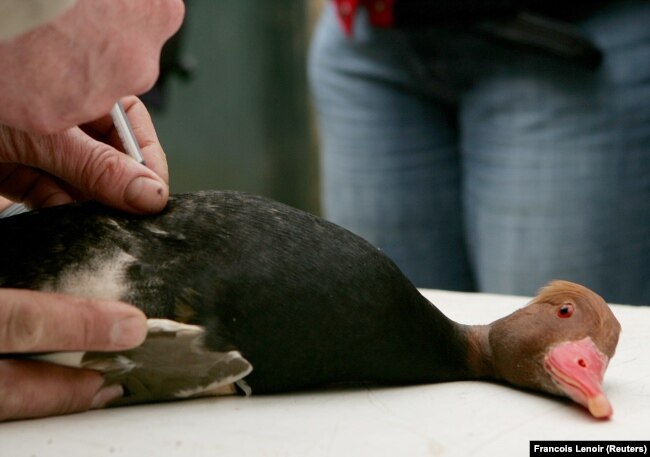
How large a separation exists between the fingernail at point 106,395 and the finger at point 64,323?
0.10 m

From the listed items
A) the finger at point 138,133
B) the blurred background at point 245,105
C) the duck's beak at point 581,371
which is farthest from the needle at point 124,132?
the blurred background at point 245,105

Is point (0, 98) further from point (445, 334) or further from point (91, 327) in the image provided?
point (445, 334)

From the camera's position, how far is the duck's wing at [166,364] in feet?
3.67

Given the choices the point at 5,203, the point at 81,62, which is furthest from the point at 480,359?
the point at 5,203

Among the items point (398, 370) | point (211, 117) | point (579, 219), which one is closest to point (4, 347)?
point (398, 370)

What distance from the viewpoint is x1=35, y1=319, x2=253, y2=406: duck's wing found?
112cm

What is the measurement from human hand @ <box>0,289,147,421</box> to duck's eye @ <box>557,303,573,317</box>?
0.58 meters

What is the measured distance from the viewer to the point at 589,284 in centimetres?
195

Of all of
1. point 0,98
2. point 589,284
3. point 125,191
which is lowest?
point 589,284

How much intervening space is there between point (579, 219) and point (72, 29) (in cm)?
132

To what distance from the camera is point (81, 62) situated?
0.92 metres
